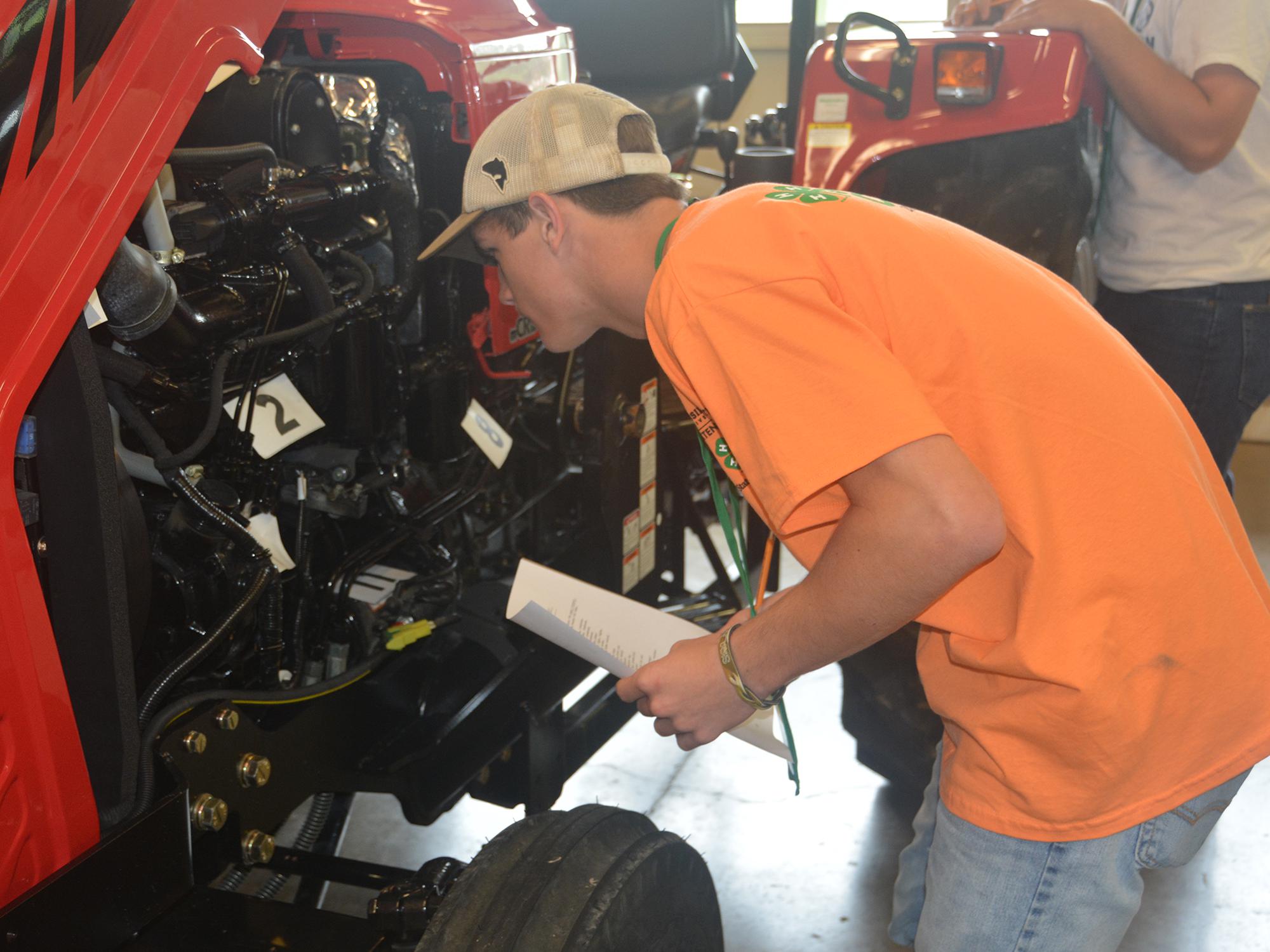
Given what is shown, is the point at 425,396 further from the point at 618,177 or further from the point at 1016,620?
the point at 1016,620

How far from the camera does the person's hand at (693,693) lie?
4.18 feet

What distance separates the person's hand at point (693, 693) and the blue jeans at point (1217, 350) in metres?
1.38

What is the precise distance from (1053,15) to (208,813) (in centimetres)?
208

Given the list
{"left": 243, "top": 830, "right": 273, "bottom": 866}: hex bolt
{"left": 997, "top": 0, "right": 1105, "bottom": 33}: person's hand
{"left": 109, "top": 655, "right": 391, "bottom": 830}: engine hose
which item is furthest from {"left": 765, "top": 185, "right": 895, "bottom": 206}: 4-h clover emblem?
{"left": 997, "top": 0, "right": 1105, "bottom": 33}: person's hand

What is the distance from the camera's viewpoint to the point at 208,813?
4.86 ft

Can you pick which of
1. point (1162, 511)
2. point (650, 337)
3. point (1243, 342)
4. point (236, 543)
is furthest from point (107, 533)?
point (1243, 342)

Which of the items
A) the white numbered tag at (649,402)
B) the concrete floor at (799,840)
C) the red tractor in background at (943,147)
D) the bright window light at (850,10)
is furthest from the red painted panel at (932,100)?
the bright window light at (850,10)

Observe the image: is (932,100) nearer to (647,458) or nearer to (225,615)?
(647,458)

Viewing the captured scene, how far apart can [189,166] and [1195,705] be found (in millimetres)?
1421

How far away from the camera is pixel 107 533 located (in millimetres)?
1239

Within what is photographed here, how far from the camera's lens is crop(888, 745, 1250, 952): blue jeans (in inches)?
49.6

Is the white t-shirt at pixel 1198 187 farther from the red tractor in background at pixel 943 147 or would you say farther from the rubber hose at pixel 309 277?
the rubber hose at pixel 309 277

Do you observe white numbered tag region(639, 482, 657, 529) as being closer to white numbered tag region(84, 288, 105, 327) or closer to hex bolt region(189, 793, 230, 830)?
hex bolt region(189, 793, 230, 830)

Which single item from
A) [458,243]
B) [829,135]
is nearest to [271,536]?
[458,243]
